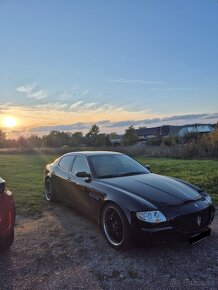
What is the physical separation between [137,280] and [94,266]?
2.25ft

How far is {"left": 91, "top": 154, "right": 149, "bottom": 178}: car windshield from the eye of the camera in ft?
19.5

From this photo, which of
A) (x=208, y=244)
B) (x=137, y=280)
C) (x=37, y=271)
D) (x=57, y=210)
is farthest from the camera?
(x=57, y=210)

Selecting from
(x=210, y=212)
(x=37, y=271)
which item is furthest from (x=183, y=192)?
(x=37, y=271)

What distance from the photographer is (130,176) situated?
581cm

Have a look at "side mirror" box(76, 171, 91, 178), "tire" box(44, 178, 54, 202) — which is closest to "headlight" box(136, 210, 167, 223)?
"side mirror" box(76, 171, 91, 178)

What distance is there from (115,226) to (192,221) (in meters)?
1.16

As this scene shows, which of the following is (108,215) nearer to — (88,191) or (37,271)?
(88,191)

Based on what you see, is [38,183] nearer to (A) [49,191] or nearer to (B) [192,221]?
(A) [49,191]

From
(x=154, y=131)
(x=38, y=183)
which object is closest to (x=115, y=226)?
(x=38, y=183)

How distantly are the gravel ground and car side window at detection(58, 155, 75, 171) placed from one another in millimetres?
1790

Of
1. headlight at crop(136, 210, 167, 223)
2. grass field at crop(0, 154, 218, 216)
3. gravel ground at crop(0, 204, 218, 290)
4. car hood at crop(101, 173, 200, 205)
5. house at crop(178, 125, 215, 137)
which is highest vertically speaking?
house at crop(178, 125, 215, 137)

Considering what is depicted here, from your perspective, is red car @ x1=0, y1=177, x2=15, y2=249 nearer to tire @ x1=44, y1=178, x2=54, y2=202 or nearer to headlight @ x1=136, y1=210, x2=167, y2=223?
headlight @ x1=136, y1=210, x2=167, y2=223

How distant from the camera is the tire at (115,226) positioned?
4520 mm

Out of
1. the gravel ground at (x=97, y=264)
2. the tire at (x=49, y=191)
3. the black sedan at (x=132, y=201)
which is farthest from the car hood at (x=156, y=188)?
the tire at (x=49, y=191)
